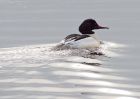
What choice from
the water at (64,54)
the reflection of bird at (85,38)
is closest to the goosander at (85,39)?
the reflection of bird at (85,38)

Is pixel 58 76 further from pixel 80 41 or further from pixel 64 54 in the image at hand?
pixel 80 41

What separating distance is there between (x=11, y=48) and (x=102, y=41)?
2.94 metres

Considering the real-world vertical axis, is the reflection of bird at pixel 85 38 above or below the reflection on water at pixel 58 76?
above

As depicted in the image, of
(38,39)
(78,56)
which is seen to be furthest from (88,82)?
(38,39)

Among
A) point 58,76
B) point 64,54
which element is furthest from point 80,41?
point 58,76

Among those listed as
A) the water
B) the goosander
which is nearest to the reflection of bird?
the goosander

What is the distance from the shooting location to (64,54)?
17.8 metres

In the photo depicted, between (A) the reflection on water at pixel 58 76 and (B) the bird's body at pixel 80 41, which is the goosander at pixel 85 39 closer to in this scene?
(B) the bird's body at pixel 80 41

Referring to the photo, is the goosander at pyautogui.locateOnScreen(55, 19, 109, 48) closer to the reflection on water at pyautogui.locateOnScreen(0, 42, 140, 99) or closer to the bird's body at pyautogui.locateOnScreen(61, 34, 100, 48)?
the bird's body at pyautogui.locateOnScreen(61, 34, 100, 48)

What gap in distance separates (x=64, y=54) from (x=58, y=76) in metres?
2.54

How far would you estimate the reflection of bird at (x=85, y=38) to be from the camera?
1883 cm

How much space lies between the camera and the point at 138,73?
52.3 feet

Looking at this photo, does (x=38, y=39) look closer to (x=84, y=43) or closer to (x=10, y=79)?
(x=84, y=43)

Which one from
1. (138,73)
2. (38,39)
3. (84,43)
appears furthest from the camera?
(38,39)
